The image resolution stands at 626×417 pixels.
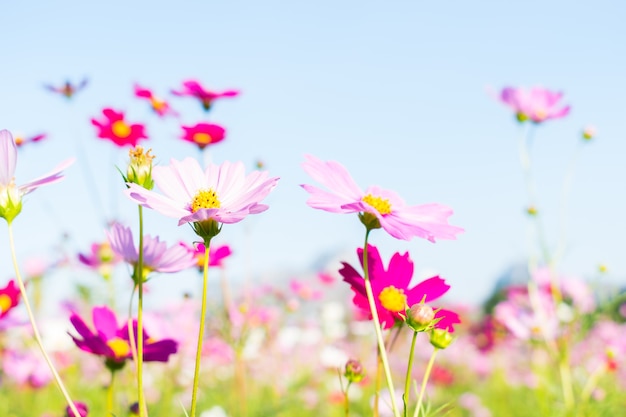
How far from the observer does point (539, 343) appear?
2062 millimetres

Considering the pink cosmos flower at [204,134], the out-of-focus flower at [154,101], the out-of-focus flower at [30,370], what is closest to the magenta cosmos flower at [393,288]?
the pink cosmos flower at [204,134]

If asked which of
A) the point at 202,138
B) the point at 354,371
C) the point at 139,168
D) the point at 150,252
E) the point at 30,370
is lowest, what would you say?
the point at 30,370

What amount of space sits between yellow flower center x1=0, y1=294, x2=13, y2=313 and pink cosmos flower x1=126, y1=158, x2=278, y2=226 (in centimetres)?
39

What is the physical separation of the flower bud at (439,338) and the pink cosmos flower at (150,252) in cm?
27

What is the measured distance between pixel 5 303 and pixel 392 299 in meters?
0.56

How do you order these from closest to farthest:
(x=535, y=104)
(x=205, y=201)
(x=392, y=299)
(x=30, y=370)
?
(x=205, y=201)
(x=392, y=299)
(x=535, y=104)
(x=30, y=370)

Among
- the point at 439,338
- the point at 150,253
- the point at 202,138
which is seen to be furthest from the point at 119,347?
the point at 202,138

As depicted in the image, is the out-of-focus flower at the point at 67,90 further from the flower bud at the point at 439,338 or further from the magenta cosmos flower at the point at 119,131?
the flower bud at the point at 439,338

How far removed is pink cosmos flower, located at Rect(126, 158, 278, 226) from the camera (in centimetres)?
59

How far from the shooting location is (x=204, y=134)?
1319 mm

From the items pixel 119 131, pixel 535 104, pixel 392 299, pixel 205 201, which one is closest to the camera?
pixel 205 201

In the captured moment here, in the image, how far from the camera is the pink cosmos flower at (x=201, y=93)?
157 cm

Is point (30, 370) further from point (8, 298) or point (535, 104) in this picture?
point (535, 104)

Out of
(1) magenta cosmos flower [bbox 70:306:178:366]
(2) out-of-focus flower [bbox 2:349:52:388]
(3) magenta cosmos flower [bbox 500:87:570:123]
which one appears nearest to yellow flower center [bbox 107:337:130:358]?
(1) magenta cosmos flower [bbox 70:306:178:366]
